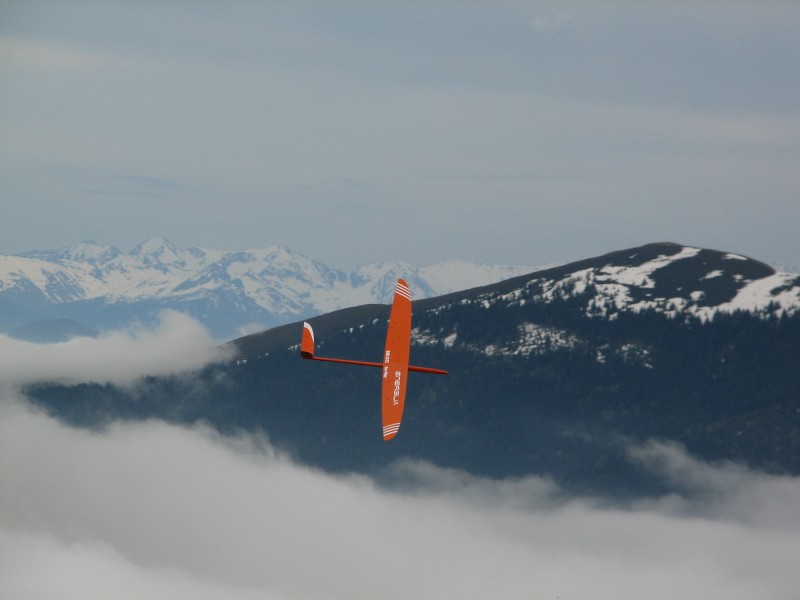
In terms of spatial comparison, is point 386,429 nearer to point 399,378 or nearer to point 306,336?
point 399,378

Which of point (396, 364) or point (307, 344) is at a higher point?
point (307, 344)

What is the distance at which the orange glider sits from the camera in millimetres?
112000

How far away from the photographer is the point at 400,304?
11919 centimetres

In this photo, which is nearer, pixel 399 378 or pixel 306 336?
pixel 399 378

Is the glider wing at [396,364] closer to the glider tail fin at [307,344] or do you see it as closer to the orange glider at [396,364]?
the orange glider at [396,364]

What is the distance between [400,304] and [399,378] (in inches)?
338

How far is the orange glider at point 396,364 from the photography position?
367ft

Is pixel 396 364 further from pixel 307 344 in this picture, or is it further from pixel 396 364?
pixel 307 344

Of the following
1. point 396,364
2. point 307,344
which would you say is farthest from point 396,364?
point 307,344

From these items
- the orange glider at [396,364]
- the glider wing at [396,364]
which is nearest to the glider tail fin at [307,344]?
the orange glider at [396,364]

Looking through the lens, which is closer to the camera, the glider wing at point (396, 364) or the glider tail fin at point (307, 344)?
the glider wing at point (396, 364)

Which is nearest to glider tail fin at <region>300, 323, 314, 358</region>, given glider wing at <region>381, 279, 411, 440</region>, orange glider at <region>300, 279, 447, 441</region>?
orange glider at <region>300, 279, 447, 441</region>

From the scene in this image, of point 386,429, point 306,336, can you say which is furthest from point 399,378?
point 306,336

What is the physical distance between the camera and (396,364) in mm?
115812
